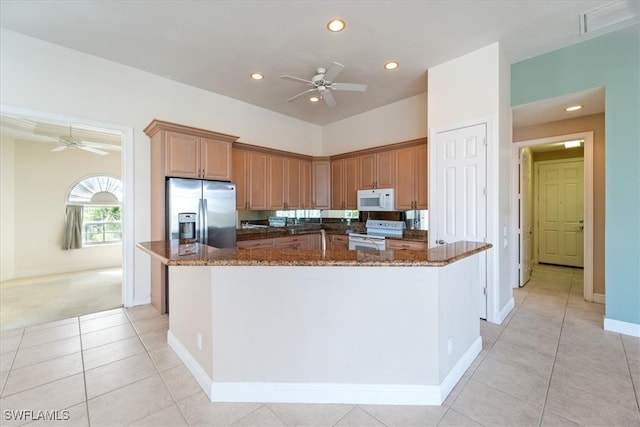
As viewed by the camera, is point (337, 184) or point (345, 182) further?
point (337, 184)

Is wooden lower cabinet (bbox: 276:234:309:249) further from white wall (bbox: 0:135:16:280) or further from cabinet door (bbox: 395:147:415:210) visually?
white wall (bbox: 0:135:16:280)

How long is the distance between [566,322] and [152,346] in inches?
174

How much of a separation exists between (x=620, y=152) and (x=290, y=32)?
368 centimetres

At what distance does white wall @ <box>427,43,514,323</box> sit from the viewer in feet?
9.84

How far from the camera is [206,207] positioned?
3576mm

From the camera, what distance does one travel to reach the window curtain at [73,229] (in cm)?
605

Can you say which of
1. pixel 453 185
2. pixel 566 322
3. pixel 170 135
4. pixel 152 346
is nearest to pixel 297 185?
pixel 170 135

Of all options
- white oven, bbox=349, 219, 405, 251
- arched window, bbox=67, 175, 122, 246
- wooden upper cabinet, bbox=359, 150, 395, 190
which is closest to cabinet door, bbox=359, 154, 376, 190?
wooden upper cabinet, bbox=359, 150, 395, 190

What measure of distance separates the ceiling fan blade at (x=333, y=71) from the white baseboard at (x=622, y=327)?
388cm

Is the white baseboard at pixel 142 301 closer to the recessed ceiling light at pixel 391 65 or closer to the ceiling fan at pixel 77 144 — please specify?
the ceiling fan at pixel 77 144

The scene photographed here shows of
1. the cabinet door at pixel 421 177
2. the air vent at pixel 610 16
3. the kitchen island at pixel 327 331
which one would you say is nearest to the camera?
the kitchen island at pixel 327 331

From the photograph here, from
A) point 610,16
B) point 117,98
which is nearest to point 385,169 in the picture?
point 610,16

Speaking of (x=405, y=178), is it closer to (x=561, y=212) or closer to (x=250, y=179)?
(x=250, y=179)

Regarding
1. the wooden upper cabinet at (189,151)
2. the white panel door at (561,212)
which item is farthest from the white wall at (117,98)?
the white panel door at (561,212)
